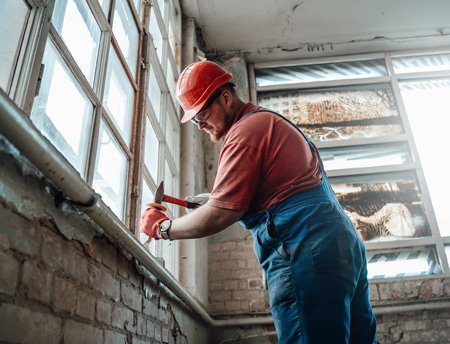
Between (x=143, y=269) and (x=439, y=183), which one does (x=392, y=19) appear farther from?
(x=143, y=269)

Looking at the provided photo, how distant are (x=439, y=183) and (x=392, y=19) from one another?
193 cm

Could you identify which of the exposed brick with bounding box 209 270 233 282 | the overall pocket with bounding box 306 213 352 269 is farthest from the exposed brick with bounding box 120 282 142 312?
the exposed brick with bounding box 209 270 233 282

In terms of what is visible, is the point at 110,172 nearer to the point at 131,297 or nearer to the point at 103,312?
the point at 131,297

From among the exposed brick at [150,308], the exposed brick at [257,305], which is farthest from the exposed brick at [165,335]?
the exposed brick at [257,305]

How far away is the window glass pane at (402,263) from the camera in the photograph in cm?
359

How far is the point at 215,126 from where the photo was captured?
1.80 m

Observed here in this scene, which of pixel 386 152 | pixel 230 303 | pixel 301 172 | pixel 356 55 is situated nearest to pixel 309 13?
pixel 356 55

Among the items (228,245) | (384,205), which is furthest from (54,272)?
(384,205)

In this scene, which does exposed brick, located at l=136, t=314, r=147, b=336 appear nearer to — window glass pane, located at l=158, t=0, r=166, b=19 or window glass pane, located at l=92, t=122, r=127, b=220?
window glass pane, located at l=92, t=122, r=127, b=220

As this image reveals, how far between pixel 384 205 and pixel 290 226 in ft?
9.38

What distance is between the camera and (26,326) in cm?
89

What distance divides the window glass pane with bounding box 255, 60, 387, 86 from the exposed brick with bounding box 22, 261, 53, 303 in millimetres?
4077

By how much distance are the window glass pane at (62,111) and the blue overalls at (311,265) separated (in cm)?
72

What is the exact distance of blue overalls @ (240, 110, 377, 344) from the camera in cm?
130
